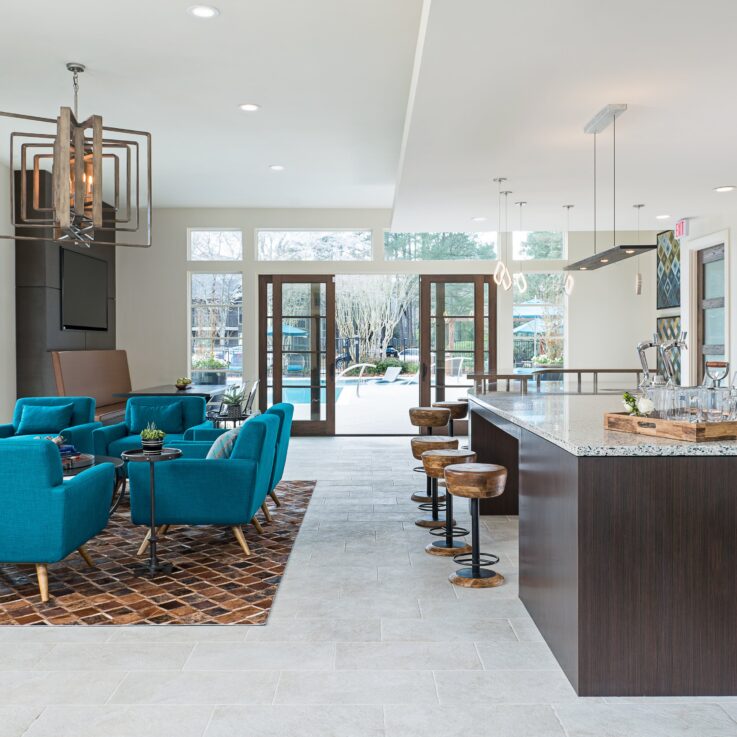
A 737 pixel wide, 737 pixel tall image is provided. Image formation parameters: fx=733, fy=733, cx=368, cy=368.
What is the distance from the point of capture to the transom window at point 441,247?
35.9ft

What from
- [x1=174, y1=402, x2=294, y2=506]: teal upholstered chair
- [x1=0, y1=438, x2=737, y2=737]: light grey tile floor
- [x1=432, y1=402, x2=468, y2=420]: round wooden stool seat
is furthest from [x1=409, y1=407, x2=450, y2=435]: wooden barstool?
[x1=0, y1=438, x2=737, y2=737]: light grey tile floor

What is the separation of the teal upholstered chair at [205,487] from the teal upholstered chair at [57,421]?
2.26 metres

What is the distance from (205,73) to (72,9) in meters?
1.20

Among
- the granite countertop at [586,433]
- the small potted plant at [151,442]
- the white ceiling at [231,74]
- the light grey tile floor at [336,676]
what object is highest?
the white ceiling at [231,74]

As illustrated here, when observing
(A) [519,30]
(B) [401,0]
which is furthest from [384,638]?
(B) [401,0]

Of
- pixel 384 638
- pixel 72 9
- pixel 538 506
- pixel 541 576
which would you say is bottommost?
pixel 384 638

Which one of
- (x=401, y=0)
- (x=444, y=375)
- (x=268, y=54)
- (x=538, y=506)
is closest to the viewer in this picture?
(x=538, y=506)

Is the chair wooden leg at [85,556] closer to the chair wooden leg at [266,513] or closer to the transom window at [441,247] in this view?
the chair wooden leg at [266,513]

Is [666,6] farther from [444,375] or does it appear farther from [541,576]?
[444,375]

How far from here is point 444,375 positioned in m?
10.8

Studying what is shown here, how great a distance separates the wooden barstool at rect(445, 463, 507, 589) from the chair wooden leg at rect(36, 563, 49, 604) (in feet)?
7.10

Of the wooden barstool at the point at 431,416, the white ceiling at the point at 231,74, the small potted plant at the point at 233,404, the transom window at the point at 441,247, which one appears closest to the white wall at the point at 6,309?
the white ceiling at the point at 231,74

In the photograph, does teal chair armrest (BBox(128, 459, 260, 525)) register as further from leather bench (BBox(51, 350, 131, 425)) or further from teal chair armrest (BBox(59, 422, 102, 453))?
leather bench (BBox(51, 350, 131, 425))

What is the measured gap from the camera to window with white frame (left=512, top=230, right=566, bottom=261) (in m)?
11.0
